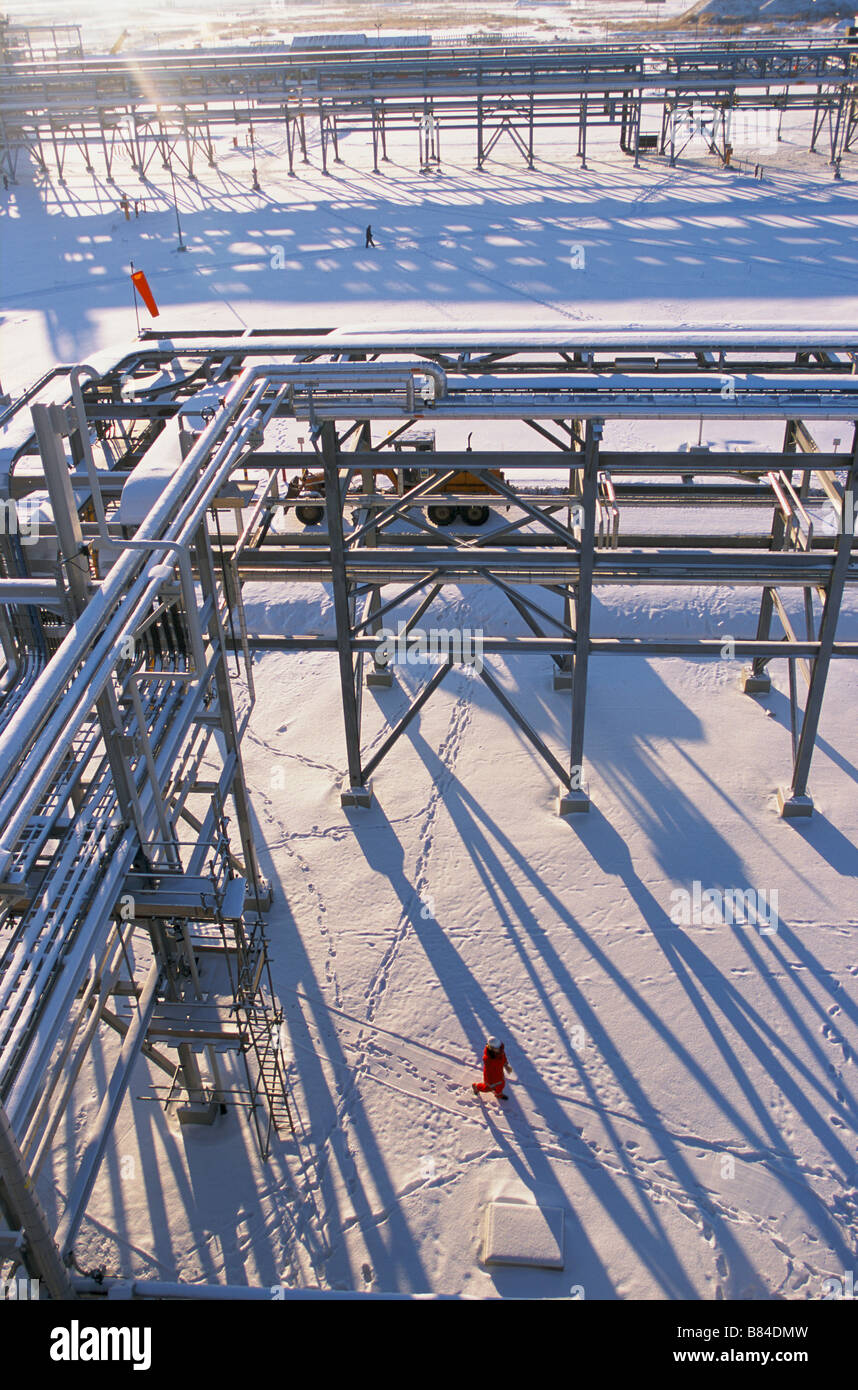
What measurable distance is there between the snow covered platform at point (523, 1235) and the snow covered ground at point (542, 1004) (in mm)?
142

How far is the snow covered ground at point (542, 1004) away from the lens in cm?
882

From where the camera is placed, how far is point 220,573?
10633 mm

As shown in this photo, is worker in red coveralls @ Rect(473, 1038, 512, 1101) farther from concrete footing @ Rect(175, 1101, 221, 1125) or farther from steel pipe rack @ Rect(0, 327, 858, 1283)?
concrete footing @ Rect(175, 1101, 221, 1125)

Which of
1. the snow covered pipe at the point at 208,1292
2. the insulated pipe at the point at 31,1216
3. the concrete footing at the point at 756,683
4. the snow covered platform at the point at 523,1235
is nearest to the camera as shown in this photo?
the insulated pipe at the point at 31,1216

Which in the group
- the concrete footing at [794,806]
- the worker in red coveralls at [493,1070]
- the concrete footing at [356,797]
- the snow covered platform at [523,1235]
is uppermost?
the concrete footing at [356,797]

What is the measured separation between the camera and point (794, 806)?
12797 mm

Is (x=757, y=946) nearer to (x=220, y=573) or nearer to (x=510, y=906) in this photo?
(x=510, y=906)

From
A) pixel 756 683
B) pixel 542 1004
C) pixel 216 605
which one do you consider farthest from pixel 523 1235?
pixel 756 683

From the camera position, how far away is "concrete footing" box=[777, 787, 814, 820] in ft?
42.0

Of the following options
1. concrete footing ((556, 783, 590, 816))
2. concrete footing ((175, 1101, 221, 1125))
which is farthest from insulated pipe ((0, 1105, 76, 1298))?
concrete footing ((556, 783, 590, 816))

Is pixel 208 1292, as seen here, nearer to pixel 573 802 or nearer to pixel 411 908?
pixel 411 908

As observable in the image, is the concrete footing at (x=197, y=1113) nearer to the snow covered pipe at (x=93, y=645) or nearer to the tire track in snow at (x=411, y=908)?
the tire track in snow at (x=411, y=908)

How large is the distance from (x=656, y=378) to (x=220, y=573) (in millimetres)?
5313

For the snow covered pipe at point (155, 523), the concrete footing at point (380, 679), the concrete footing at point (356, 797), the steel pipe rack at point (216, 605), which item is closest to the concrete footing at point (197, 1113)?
the steel pipe rack at point (216, 605)
